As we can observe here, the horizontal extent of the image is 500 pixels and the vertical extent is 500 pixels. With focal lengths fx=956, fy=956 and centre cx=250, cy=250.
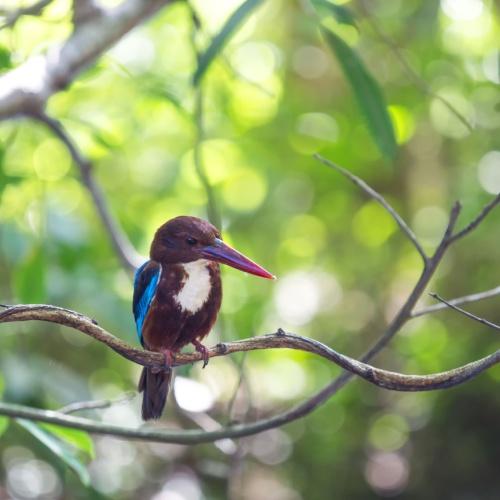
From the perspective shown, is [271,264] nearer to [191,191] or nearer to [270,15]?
[191,191]

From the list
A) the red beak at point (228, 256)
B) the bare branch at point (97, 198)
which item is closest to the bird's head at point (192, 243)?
the red beak at point (228, 256)

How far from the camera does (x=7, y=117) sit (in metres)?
2.75

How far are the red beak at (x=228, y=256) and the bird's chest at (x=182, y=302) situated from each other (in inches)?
4.7

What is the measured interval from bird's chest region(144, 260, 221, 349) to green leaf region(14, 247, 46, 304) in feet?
2.45

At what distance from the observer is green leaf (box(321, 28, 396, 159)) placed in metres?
2.88

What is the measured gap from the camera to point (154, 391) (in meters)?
2.78

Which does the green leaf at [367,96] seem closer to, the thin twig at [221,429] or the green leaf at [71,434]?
the thin twig at [221,429]

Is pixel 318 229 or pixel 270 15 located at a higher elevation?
pixel 270 15

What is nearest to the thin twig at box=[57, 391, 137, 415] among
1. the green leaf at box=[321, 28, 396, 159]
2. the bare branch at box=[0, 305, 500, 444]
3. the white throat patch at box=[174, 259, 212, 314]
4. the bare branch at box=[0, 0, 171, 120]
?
the white throat patch at box=[174, 259, 212, 314]

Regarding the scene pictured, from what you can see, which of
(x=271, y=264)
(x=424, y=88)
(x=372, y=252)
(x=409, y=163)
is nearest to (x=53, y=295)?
(x=424, y=88)

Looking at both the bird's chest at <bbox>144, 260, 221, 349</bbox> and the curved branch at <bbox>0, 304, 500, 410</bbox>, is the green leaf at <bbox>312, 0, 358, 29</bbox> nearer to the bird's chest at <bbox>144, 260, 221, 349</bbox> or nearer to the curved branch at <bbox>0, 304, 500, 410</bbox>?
the bird's chest at <bbox>144, 260, 221, 349</bbox>

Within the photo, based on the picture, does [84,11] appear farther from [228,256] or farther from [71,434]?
[71,434]

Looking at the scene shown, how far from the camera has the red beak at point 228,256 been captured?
2.38 meters

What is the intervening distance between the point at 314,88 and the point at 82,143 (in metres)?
2.51
